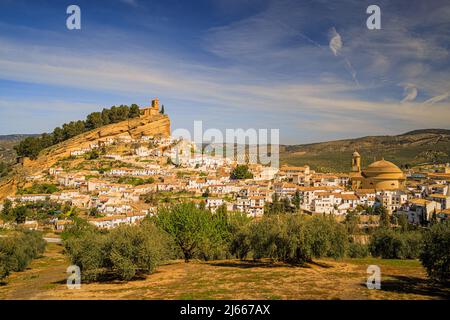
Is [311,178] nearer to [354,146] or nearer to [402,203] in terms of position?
[402,203]

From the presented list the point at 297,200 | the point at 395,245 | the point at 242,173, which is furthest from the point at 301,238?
the point at 242,173

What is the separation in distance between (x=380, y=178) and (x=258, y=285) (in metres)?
69.8

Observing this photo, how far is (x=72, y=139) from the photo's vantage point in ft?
354

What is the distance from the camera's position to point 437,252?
18.4m

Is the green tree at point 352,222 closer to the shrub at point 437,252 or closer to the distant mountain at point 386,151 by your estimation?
the shrub at point 437,252

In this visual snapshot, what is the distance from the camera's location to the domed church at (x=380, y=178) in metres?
80.1

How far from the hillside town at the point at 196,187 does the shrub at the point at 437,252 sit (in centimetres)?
3478

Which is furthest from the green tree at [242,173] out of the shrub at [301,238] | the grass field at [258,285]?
the shrub at [301,238]

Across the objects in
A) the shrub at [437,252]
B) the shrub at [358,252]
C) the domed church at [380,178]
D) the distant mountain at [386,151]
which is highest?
the distant mountain at [386,151]

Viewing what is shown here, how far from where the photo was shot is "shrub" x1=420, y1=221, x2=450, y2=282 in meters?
18.0

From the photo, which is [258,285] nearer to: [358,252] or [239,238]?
[239,238]
